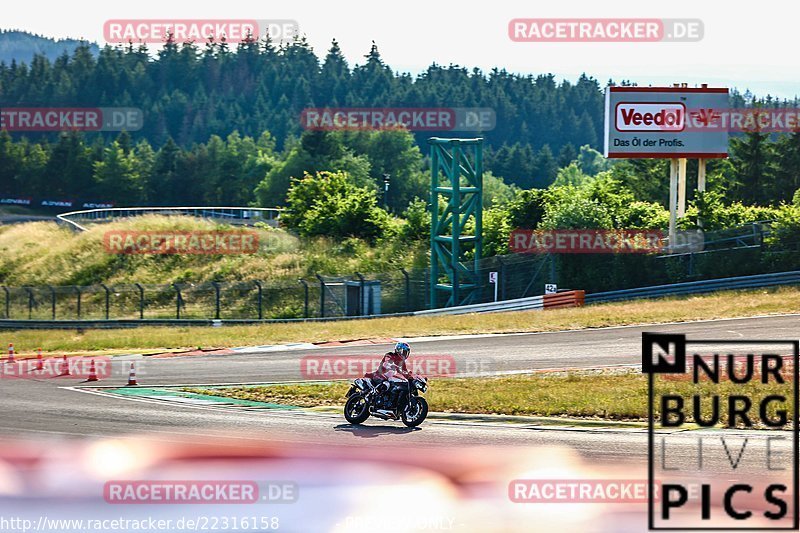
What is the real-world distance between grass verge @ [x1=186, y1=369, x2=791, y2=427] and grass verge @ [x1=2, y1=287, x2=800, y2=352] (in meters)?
11.8

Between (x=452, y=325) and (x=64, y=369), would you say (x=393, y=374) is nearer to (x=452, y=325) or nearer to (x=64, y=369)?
(x=64, y=369)

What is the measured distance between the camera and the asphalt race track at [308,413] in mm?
20141

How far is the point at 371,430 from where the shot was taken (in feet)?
68.9

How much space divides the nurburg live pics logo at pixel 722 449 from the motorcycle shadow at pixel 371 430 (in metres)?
4.89

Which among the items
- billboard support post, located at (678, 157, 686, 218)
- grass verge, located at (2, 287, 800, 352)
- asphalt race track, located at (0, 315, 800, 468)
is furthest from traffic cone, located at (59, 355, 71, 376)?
billboard support post, located at (678, 157, 686, 218)

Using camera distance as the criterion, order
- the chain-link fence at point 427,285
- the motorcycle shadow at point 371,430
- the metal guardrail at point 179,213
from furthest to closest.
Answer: the metal guardrail at point 179,213 < the chain-link fence at point 427,285 < the motorcycle shadow at point 371,430

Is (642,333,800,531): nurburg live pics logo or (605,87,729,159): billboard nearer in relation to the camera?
(642,333,800,531): nurburg live pics logo

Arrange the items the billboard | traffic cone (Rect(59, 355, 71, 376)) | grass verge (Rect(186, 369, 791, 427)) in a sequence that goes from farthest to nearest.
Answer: the billboard → traffic cone (Rect(59, 355, 71, 376)) → grass verge (Rect(186, 369, 791, 427))

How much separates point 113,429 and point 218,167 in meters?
127

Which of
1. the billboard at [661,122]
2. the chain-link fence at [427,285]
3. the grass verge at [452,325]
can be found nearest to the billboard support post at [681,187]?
the billboard at [661,122]

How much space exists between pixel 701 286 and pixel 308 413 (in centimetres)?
2771

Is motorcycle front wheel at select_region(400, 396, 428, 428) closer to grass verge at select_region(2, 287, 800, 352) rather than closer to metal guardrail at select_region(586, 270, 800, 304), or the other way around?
grass verge at select_region(2, 287, 800, 352)

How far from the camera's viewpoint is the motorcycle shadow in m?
20.6

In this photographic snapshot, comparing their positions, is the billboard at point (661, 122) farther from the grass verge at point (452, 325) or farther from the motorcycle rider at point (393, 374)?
the motorcycle rider at point (393, 374)
